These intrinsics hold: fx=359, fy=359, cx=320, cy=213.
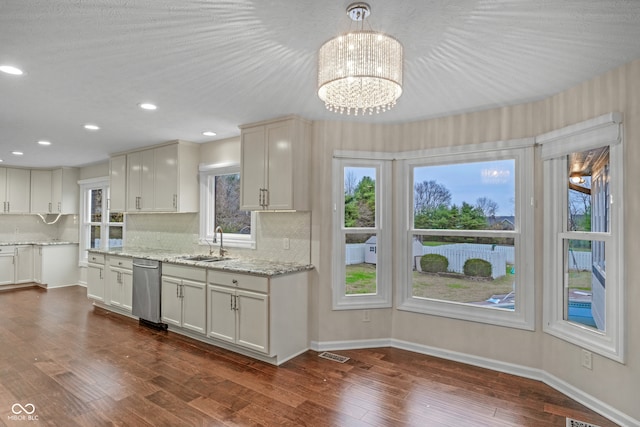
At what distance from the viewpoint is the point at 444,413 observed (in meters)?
2.51

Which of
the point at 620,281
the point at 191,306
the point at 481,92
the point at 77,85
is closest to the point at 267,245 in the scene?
the point at 191,306

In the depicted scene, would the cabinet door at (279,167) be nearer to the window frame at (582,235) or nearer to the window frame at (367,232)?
the window frame at (367,232)

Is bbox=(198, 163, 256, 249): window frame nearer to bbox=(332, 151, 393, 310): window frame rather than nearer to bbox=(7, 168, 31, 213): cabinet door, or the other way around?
bbox=(332, 151, 393, 310): window frame

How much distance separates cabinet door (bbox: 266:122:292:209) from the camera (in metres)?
3.58

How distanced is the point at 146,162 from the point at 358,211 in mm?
3201

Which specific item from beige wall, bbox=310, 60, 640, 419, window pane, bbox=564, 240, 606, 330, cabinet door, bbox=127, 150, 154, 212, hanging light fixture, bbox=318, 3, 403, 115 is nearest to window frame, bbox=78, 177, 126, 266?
cabinet door, bbox=127, 150, 154, 212

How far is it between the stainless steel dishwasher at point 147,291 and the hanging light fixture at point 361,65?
3.41 metres

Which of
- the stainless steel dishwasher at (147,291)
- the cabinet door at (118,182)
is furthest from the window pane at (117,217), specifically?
the stainless steel dishwasher at (147,291)

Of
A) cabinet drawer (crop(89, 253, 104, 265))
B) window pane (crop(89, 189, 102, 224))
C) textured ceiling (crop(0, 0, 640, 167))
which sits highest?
textured ceiling (crop(0, 0, 640, 167))

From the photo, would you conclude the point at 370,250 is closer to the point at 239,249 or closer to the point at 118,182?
the point at 239,249

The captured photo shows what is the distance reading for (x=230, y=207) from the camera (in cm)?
467

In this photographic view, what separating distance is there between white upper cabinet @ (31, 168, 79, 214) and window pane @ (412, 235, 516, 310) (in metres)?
6.90

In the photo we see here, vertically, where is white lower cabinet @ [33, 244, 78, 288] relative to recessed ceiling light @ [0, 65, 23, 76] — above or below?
below

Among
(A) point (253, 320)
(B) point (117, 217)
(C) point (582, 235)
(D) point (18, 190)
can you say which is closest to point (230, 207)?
(A) point (253, 320)
